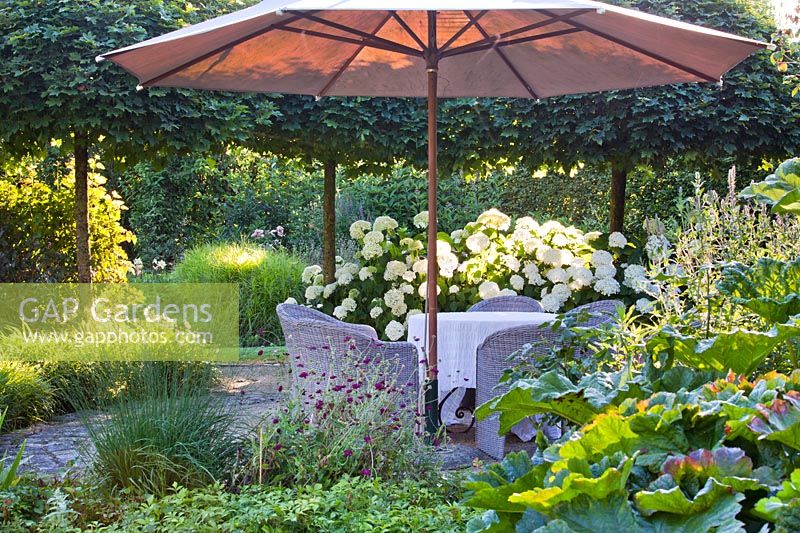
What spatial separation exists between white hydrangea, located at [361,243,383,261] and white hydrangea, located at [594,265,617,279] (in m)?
1.68

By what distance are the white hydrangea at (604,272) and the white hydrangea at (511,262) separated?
0.60 metres

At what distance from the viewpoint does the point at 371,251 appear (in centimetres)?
663

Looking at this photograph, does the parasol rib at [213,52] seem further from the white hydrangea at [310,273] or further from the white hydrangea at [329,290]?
the white hydrangea at [310,273]

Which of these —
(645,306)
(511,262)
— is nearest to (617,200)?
(511,262)

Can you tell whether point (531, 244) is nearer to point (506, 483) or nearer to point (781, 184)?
point (781, 184)

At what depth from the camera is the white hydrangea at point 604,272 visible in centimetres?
650

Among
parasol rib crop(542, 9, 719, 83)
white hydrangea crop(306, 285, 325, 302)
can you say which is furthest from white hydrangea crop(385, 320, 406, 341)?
parasol rib crop(542, 9, 719, 83)

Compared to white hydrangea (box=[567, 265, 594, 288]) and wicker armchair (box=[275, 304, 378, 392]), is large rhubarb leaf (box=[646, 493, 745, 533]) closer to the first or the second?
wicker armchair (box=[275, 304, 378, 392])

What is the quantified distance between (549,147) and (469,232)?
1.14 m

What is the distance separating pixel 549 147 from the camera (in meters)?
7.36

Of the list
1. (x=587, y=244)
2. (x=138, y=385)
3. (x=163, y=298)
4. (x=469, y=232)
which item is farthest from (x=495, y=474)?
(x=163, y=298)

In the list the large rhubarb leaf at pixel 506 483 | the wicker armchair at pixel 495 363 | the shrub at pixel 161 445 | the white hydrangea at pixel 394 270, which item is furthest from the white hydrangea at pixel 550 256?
the large rhubarb leaf at pixel 506 483

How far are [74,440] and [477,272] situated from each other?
3293 mm

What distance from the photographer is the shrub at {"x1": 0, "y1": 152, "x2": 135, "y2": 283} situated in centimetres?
806
